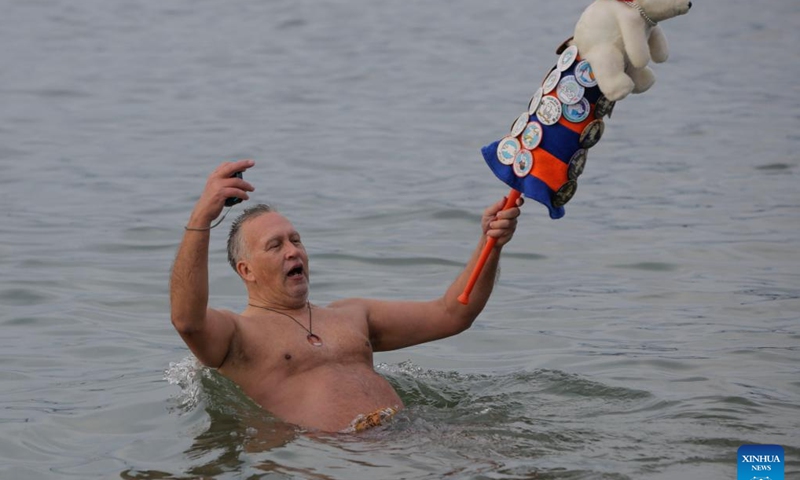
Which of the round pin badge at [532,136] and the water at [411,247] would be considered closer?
the round pin badge at [532,136]

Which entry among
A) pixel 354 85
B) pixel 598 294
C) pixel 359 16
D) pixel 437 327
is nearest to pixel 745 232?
pixel 598 294

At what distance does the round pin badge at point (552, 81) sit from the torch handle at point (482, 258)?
500 mm

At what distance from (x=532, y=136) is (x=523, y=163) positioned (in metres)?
0.13

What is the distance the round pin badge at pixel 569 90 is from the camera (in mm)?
5828

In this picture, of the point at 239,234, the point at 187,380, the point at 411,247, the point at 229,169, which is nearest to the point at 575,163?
the point at 229,169

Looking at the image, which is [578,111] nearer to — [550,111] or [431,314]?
[550,111]

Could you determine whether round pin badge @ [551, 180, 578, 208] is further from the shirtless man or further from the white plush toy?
the white plush toy

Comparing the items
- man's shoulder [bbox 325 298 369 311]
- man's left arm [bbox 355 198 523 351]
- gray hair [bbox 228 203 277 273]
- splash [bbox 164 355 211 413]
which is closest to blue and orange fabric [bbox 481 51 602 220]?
man's left arm [bbox 355 198 523 351]

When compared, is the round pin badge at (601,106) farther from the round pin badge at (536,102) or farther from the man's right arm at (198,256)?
the man's right arm at (198,256)

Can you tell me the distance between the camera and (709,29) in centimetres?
2350

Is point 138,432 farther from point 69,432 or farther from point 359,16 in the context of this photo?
point 359,16

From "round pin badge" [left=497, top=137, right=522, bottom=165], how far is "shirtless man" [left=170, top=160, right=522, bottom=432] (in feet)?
0.94

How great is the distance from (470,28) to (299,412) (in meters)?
17.9

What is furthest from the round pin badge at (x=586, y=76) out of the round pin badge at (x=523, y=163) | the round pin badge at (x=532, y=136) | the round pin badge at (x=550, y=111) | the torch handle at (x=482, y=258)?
the torch handle at (x=482, y=258)
